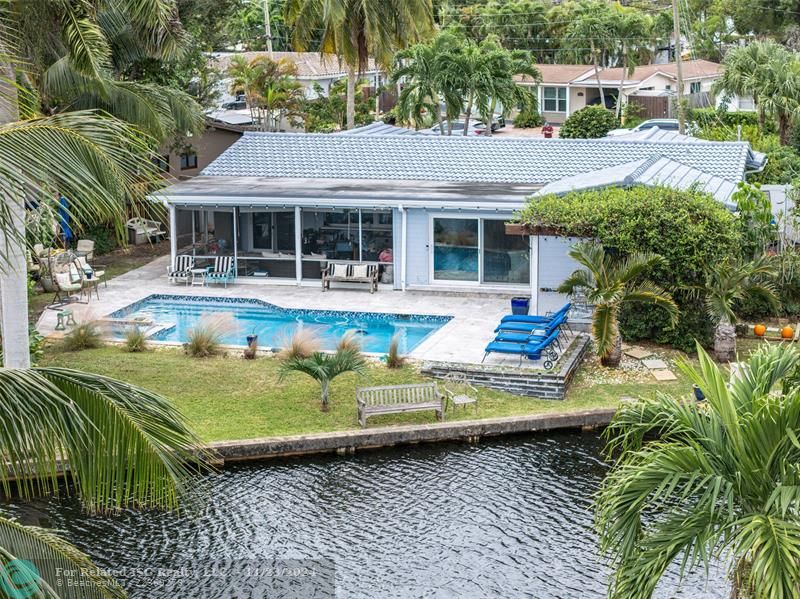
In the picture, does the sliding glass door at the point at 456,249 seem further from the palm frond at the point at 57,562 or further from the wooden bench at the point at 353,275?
the palm frond at the point at 57,562

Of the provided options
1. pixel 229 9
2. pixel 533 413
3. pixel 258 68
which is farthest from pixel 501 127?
pixel 533 413

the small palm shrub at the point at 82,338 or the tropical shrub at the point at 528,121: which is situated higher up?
the tropical shrub at the point at 528,121

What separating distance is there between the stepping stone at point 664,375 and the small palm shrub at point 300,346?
6.31 metres

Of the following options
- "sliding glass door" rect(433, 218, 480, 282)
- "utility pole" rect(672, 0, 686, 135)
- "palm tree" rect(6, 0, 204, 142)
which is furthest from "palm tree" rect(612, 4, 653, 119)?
"palm tree" rect(6, 0, 204, 142)

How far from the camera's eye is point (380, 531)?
15.1m

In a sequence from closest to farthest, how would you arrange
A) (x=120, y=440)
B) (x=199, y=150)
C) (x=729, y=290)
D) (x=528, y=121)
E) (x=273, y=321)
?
(x=120, y=440) → (x=729, y=290) → (x=273, y=321) → (x=199, y=150) → (x=528, y=121)

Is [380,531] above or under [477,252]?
under

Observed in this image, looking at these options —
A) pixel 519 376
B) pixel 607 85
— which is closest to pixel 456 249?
pixel 519 376

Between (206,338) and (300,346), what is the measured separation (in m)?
2.19

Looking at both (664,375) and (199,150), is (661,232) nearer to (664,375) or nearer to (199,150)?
(664,375)

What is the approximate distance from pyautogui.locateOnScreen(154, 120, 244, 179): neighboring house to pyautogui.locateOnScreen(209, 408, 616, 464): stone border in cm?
2062

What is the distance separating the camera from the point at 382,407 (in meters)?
18.8

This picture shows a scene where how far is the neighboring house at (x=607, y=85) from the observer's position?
65625 millimetres

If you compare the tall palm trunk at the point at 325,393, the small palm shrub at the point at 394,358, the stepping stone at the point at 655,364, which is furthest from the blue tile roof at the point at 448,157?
the tall palm trunk at the point at 325,393
